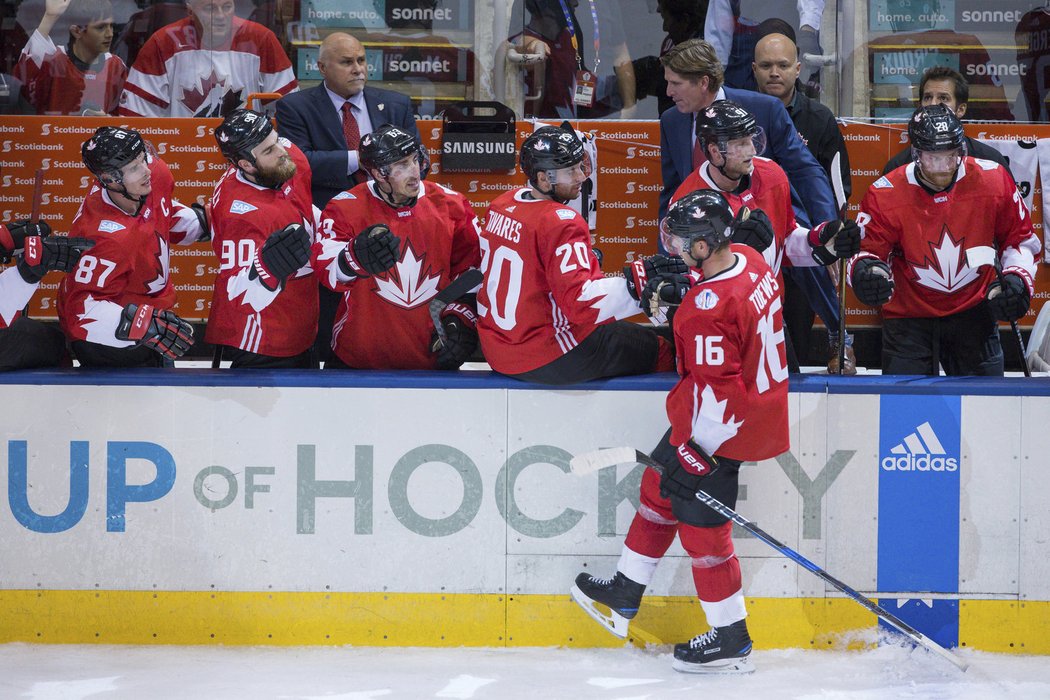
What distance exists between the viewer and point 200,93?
559 centimetres

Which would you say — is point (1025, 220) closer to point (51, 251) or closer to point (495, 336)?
point (495, 336)

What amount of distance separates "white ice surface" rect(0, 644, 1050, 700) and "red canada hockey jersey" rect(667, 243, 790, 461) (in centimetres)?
68

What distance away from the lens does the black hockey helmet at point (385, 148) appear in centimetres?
394

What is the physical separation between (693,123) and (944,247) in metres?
1.01

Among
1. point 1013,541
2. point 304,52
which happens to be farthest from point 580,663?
point 304,52

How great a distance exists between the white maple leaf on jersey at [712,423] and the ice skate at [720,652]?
561mm

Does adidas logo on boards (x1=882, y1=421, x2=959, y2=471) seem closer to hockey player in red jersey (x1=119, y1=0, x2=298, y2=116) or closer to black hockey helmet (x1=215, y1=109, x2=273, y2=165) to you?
black hockey helmet (x1=215, y1=109, x2=273, y2=165)

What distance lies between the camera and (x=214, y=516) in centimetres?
380

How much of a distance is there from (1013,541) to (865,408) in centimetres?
60

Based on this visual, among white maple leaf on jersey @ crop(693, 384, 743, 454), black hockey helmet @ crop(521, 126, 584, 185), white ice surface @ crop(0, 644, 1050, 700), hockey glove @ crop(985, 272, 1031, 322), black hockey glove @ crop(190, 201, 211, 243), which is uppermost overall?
black hockey helmet @ crop(521, 126, 584, 185)

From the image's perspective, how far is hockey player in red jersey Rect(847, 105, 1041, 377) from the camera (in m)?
4.09

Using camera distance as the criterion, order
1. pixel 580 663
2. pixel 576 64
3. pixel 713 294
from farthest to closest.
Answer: pixel 576 64 < pixel 580 663 < pixel 713 294

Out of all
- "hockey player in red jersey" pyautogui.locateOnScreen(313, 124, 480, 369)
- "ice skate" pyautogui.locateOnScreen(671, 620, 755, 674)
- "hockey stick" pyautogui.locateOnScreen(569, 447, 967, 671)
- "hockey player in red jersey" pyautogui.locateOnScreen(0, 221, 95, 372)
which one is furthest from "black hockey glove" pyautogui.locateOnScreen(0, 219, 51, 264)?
"ice skate" pyautogui.locateOnScreen(671, 620, 755, 674)

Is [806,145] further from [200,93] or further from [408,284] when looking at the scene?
[200,93]
